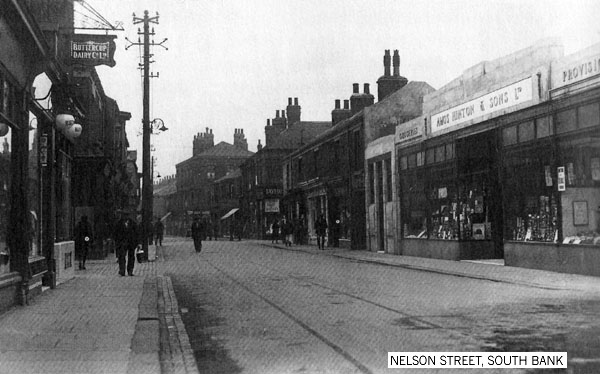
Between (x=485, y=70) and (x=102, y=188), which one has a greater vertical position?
(x=485, y=70)

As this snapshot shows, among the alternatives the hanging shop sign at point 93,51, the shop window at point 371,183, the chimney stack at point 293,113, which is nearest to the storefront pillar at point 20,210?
the hanging shop sign at point 93,51

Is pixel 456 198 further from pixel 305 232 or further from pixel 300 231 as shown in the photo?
pixel 300 231

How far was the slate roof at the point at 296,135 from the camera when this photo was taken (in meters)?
63.6

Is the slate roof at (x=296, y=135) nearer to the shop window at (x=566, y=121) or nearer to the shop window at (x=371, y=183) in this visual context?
the shop window at (x=371, y=183)

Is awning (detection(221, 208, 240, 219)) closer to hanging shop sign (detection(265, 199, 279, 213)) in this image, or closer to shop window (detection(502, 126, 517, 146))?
hanging shop sign (detection(265, 199, 279, 213))

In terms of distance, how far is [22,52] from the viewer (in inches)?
456

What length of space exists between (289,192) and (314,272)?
96.2 feet

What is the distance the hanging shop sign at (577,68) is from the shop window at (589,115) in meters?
0.62

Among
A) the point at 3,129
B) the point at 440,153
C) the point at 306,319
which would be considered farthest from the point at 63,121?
the point at 440,153

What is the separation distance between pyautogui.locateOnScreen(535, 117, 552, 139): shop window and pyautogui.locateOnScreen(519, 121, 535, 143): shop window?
0.78 feet

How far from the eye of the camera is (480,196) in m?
21.8

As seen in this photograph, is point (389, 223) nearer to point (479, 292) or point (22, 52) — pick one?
point (479, 292)

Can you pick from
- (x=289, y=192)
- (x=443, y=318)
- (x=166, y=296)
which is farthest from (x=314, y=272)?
(x=289, y=192)

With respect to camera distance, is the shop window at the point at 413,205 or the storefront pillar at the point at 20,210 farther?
the shop window at the point at 413,205
